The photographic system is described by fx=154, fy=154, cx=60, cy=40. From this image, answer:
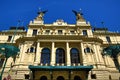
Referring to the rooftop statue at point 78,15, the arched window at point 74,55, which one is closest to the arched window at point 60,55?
the arched window at point 74,55

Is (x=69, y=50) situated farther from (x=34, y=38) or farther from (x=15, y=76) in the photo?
(x=15, y=76)

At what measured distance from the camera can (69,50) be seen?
104ft

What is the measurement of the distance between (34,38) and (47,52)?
4.55 m

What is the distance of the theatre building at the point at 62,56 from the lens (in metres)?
27.4

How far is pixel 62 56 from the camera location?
104 feet

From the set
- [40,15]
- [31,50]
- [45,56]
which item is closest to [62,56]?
[45,56]

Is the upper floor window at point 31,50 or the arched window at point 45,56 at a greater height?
the upper floor window at point 31,50

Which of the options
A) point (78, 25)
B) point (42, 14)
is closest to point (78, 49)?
point (78, 25)

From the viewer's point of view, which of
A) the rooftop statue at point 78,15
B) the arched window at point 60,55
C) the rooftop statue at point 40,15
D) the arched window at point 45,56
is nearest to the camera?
the arched window at point 45,56

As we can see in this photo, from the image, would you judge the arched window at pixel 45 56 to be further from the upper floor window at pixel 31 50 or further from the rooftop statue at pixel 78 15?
the rooftop statue at pixel 78 15

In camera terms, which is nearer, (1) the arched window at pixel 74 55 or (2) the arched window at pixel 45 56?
(2) the arched window at pixel 45 56

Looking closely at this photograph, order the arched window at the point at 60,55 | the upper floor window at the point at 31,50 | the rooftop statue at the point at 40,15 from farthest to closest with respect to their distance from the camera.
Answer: the rooftop statue at the point at 40,15 → the upper floor window at the point at 31,50 → the arched window at the point at 60,55

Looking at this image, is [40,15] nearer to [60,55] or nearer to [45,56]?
[45,56]

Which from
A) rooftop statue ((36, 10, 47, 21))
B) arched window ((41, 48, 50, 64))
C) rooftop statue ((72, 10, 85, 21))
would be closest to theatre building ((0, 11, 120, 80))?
arched window ((41, 48, 50, 64))
